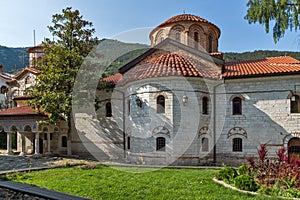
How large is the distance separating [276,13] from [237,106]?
5.37 meters

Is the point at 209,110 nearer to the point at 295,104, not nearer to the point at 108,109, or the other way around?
the point at 295,104

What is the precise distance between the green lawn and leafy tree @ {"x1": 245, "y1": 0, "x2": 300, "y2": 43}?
6252mm

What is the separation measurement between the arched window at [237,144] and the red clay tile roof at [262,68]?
3322 millimetres

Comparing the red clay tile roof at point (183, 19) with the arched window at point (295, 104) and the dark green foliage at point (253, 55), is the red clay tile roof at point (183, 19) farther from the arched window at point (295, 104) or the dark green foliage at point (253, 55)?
the dark green foliage at point (253, 55)

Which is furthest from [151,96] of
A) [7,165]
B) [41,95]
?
[7,165]

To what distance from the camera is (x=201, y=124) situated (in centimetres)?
1312

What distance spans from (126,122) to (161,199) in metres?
9.48

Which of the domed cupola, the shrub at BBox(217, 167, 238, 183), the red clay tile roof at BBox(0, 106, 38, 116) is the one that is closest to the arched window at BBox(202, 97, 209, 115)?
the domed cupola

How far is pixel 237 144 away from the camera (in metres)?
13.6

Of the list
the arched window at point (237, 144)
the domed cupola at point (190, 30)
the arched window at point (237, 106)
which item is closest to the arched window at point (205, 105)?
the arched window at point (237, 106)

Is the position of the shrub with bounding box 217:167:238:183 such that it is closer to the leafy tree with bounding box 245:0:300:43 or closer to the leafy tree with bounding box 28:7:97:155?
the leafy tree with bounding box 245:0:300:43

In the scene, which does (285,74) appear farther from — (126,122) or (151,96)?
(126,122)

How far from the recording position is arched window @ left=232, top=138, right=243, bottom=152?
13484 millimetres

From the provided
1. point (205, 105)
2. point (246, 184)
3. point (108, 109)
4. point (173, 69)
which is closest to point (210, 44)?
point (205, 105)
